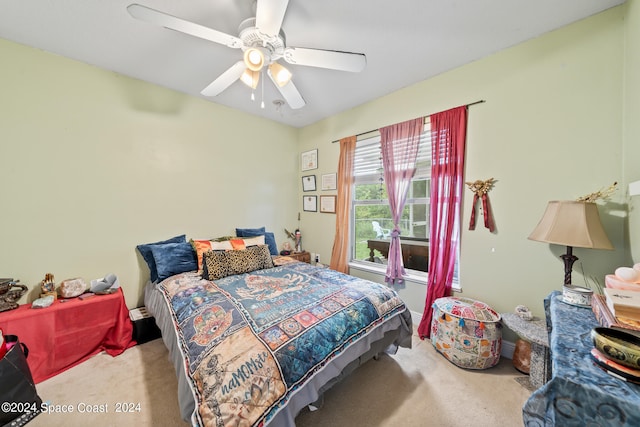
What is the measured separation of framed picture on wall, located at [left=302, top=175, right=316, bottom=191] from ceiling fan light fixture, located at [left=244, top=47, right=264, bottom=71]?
2207 mm

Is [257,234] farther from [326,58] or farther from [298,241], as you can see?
[326,58]

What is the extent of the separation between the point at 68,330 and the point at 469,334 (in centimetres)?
333

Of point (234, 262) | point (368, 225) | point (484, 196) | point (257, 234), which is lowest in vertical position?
point (234, 262)

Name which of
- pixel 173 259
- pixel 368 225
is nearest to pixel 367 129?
pixel 368 225

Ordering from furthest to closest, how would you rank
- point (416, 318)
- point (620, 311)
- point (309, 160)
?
point (309, 160), point (416, 318), point (620, 311)

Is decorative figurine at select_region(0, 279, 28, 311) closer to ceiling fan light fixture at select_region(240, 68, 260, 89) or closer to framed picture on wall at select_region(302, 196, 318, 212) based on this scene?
ceiling fan light fixture at select_region(240, 68, 260, 89)

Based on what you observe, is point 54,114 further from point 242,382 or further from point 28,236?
point 242,382

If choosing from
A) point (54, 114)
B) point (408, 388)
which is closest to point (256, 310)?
point (408, 388)

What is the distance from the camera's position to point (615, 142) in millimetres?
1618

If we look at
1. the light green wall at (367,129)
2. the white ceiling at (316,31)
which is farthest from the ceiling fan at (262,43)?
the light green wall at (367,129)

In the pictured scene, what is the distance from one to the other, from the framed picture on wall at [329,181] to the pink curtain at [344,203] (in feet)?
0.36

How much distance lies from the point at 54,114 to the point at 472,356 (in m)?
4.27

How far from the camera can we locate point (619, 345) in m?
0.71

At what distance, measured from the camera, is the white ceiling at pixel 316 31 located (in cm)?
159
